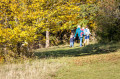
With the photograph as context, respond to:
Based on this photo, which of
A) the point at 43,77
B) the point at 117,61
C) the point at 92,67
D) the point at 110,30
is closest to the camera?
the point at 43,77

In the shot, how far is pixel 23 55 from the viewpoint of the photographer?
46.4 feet

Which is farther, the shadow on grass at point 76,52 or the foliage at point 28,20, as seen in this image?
the shadow on grass at point 76,52

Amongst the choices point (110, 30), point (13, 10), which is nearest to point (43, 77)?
point (13, 10)

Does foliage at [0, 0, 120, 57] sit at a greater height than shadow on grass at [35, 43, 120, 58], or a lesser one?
greater

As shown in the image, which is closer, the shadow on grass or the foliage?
the foliage

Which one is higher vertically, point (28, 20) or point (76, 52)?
point (28, 20)

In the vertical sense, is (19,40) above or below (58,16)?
below

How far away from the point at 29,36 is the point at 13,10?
1.33 metres

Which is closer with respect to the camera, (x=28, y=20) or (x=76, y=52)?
(x=28, y=20)

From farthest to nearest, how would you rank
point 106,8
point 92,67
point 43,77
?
1. point 106,8
2. point 92,67
3. point 43,77

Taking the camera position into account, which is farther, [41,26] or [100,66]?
[41,26]

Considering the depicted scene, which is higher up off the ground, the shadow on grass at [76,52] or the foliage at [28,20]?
the foliage at [28,20]

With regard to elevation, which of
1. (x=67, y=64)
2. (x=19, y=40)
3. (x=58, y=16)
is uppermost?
(x=58, y=16)

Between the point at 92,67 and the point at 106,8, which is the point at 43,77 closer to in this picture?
the point at 92,67
